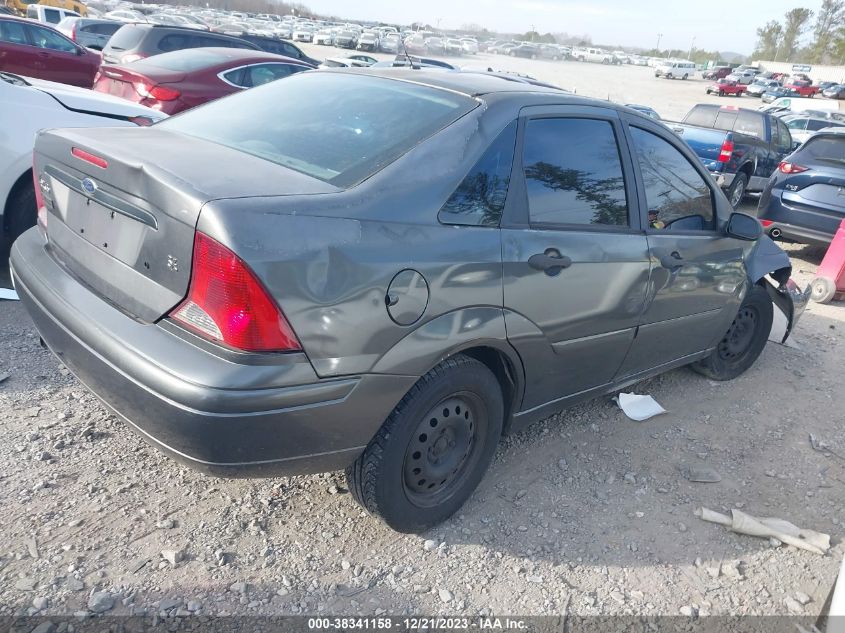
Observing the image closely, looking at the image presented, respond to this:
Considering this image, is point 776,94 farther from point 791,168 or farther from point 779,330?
point 779,330

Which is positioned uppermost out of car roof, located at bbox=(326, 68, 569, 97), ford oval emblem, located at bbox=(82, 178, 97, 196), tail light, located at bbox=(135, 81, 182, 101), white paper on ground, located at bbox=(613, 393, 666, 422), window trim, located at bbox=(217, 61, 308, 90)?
car roof, located at bbox=(326, 68, 569, 97)

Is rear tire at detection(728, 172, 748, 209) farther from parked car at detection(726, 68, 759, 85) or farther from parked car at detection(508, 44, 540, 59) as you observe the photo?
parked car at detection(508, 44, 540, 59)

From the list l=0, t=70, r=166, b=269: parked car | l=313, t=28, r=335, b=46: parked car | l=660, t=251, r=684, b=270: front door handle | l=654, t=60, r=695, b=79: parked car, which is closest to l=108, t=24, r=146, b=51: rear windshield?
l=0, t=70, r=166, b=269: parked car

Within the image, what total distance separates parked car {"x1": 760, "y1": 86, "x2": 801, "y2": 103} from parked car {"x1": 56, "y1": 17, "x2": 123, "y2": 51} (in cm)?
4431

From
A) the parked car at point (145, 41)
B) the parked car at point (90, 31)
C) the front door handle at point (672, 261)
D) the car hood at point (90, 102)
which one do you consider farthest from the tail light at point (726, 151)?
the parked car at point (90, 31)

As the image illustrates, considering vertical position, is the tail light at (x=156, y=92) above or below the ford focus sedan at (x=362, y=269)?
below

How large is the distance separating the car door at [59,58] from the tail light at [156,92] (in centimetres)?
626

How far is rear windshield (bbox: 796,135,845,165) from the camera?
7.78 m

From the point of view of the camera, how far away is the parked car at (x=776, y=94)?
159ft

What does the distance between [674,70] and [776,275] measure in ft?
225

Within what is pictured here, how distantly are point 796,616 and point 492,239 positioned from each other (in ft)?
6.34

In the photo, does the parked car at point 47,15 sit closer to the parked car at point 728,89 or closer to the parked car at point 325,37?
the parked car at point 325,37

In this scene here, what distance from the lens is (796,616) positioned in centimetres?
Result: 266

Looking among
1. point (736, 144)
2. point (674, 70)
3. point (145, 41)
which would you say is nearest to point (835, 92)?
point (674, 70)
